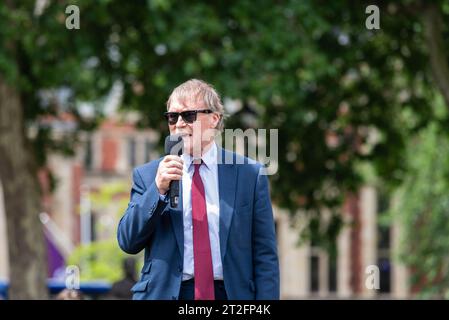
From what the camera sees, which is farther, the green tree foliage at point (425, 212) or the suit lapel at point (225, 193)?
the green tree foliage at point (425, 212)

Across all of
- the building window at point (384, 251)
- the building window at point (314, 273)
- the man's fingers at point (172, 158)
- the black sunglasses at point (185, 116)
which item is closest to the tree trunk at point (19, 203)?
the black sunglasses at point (185, 116)

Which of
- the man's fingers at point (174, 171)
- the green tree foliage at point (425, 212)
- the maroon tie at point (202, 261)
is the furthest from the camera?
the green tree foliage at point (425, 212)

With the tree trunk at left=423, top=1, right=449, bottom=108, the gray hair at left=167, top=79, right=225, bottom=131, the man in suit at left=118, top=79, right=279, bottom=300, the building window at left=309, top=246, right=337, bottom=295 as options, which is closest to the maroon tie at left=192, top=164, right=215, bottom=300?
the man in suit at left=118, top=79, right=279, bottom=300

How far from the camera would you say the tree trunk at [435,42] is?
60.7ft

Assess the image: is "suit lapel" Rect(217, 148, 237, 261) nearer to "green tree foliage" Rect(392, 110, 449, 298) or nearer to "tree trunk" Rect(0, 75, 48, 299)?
"tree trunk" Rect(0, 75, 48, 299)

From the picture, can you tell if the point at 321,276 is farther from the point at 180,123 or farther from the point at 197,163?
the point at 180,123

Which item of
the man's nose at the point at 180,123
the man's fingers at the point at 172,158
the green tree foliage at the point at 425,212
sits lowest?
the green tree foliage at the point at 425,212

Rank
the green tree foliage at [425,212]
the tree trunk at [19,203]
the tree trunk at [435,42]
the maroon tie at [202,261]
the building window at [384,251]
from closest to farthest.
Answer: the maroon tie at [202,261] → the tree trunk at [435,42] → the tree trunk at [19,203] → the green tree foliage at [425,212] → the building window at [384,251]

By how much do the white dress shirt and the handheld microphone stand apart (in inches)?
3.5

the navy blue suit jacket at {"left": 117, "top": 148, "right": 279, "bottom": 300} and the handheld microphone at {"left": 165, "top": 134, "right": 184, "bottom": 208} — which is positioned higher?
the handheld microphone at {"left": 165, "top": 134, "right": 184, "bottom": 208}

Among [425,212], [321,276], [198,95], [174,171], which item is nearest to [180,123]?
[198,95]

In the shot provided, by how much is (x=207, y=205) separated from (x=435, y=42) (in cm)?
1312

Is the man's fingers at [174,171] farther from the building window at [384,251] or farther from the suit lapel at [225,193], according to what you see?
the building window at [384,251]

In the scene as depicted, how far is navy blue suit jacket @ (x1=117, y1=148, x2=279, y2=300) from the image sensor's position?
5.83 metres
